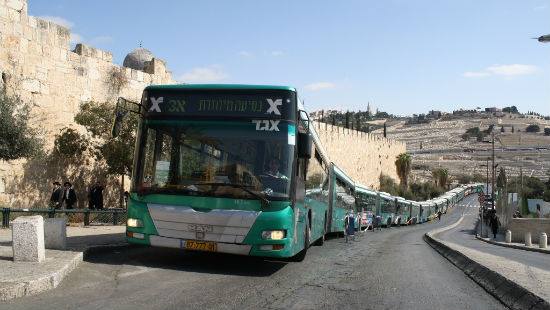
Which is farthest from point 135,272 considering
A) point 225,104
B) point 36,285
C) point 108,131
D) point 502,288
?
point 108,131

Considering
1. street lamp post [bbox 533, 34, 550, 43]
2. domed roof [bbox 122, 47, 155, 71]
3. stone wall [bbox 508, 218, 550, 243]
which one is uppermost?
domed roof [bbox 122, 47, 155, 71]

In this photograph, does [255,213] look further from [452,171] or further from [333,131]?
[452,171]

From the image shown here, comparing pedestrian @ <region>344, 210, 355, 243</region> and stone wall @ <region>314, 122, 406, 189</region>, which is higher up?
stone wall @ <region>314, 122, 406, 189</region>

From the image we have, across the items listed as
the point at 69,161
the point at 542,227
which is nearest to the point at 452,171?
the point at 542,227

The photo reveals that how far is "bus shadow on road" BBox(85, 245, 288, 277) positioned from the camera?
27.7ft

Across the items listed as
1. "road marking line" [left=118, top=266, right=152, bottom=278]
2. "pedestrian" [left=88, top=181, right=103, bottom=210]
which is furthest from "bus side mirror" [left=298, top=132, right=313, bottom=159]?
"pedestrian" [left=88, top=181, right=103, bottom=210]

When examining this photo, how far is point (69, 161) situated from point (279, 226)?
16648mm

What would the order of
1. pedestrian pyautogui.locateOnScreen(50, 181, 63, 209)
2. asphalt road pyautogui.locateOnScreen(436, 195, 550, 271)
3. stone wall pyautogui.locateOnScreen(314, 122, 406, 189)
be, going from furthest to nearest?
stone wall pyautogui.locateOnScreen(314, 122, 406, 189) → pedestrian pyautogui.locateOnScreen(50, 181, 63, 209) → asphalt road pyautogui.locateOnScreen(436, 195, 550, 271)

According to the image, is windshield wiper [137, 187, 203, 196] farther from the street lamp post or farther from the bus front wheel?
the street lamp post

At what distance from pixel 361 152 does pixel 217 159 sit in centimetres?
6113

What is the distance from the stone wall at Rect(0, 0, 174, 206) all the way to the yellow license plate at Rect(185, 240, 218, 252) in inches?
542

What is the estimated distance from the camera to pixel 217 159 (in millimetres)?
8031

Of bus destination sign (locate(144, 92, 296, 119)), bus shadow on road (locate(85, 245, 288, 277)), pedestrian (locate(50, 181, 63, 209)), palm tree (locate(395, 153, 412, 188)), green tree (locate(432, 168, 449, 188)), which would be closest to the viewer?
bus destination sign (locate(144, 92, 296, 119))

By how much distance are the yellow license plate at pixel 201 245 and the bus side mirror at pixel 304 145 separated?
71.6 inches
